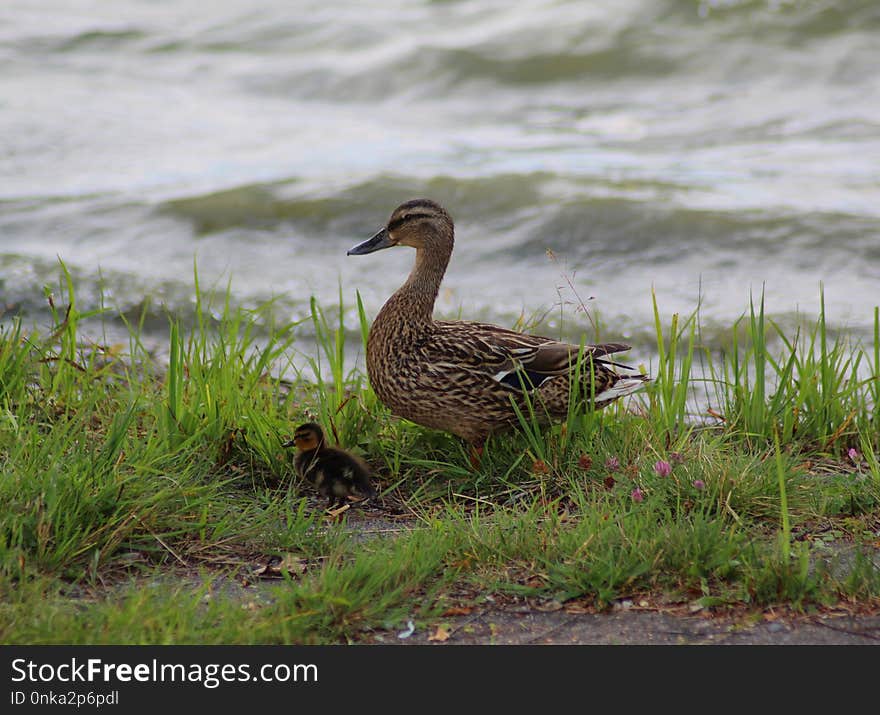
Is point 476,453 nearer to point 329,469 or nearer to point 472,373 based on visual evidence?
point 472,373

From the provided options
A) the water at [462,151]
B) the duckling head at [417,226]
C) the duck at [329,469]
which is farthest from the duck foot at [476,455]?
the water at [462,151]

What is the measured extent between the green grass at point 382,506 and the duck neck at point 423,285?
36cm

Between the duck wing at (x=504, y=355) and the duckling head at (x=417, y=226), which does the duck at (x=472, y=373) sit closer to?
the duck wing at (x=504, y=355)

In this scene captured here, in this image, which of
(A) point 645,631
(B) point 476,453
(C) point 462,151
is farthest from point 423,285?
(C) point 462,151

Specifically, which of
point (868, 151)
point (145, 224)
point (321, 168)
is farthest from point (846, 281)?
point (145, 224)

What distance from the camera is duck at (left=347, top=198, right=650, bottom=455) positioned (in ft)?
13.4

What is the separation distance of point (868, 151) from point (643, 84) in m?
2.53

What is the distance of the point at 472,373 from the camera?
413 centimetres

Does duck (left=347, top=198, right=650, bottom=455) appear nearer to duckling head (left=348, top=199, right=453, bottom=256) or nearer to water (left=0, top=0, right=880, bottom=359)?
duckling head (left=348, top=199, right=453, bottom=256)

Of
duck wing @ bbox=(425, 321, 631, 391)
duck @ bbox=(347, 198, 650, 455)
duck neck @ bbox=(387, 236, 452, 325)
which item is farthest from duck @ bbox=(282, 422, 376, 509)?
duck neck @ bbox=(387, 236, 452, 325)

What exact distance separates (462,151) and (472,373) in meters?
5.81

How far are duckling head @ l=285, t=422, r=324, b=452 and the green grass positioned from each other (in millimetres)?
170
